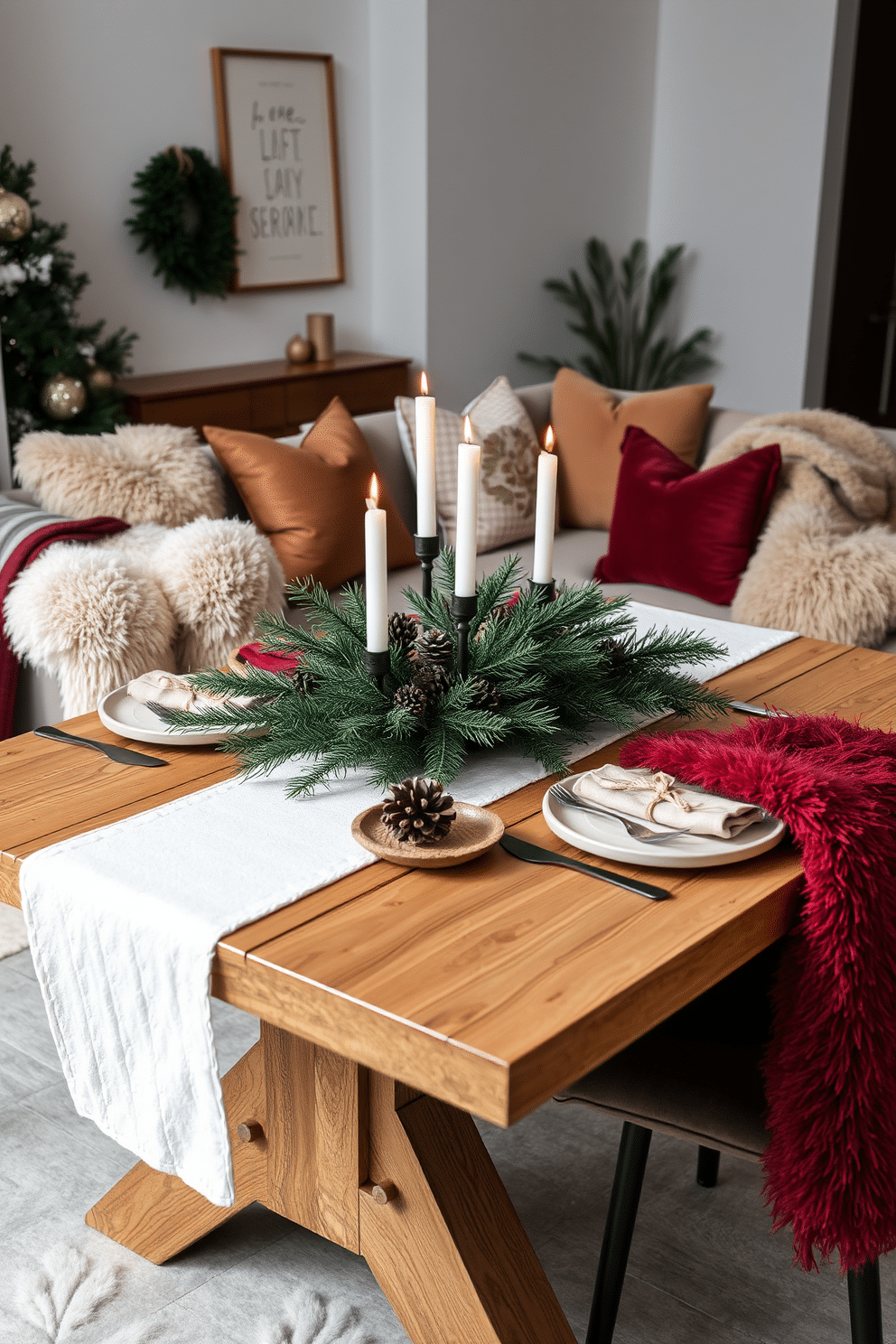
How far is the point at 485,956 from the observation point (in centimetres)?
101

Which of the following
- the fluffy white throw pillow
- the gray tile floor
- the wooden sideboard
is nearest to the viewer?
the gray tile floor

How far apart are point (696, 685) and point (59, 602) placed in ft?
4.63

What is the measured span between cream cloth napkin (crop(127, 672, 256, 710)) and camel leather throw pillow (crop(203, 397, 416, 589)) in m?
1.39

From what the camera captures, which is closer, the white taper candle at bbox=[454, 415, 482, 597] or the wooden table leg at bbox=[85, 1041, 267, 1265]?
the white taper candle at bbox=[454, 415, 482, 597]

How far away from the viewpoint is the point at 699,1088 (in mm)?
1253

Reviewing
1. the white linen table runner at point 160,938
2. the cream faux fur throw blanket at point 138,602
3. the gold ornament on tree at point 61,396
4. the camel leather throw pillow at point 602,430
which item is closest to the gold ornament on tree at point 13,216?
the gold ornament on tree at point 61,396

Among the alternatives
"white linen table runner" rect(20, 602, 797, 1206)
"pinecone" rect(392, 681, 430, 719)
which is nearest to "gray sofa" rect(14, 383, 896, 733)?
"pinecone" rect(392, 681, 430, 719)

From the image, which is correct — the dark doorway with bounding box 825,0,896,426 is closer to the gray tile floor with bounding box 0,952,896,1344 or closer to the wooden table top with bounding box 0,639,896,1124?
the gray tile floor with bounding box 0,952,896,1344

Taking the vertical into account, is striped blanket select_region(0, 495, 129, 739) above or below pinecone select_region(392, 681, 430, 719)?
below

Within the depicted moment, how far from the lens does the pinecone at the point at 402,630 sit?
1373mm

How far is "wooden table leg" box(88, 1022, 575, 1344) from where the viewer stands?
1.24 m

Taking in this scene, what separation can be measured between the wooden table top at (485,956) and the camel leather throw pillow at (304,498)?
66.8 inches

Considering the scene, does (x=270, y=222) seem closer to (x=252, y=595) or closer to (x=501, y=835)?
(x=252, y=595)

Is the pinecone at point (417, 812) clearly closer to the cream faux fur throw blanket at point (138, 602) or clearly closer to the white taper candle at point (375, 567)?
the white taper candle at point (375, 567)
